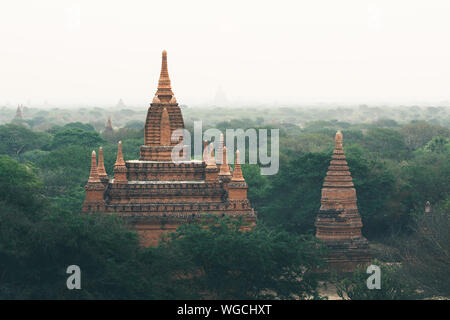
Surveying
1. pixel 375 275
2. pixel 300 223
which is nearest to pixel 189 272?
pixel 375 275

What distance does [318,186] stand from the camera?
60.9 metres

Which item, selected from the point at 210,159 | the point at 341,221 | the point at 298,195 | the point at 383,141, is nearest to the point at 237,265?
the point at 210,159

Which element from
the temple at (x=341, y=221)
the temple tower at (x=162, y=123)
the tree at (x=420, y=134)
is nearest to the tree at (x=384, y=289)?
A: the temple at (x=341, y=221)

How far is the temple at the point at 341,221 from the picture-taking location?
166 ft

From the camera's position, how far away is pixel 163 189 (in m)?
46.1

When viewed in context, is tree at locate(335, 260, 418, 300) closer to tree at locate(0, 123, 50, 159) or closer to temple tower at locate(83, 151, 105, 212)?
temple tower at locate(83, 151, 105, 212)

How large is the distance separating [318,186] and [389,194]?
399 cm

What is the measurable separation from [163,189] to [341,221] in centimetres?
900

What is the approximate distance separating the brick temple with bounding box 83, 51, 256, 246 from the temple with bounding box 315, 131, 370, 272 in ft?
17.8

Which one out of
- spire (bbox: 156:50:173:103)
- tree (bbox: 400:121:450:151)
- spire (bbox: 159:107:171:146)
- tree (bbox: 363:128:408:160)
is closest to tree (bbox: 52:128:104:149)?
tree (bbox: 363:128:408:160)

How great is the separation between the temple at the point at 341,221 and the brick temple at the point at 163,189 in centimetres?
543

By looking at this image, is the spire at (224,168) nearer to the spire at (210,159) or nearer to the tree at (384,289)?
the spire at (210,159)

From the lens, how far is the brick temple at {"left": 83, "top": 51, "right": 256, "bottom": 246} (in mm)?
45344
